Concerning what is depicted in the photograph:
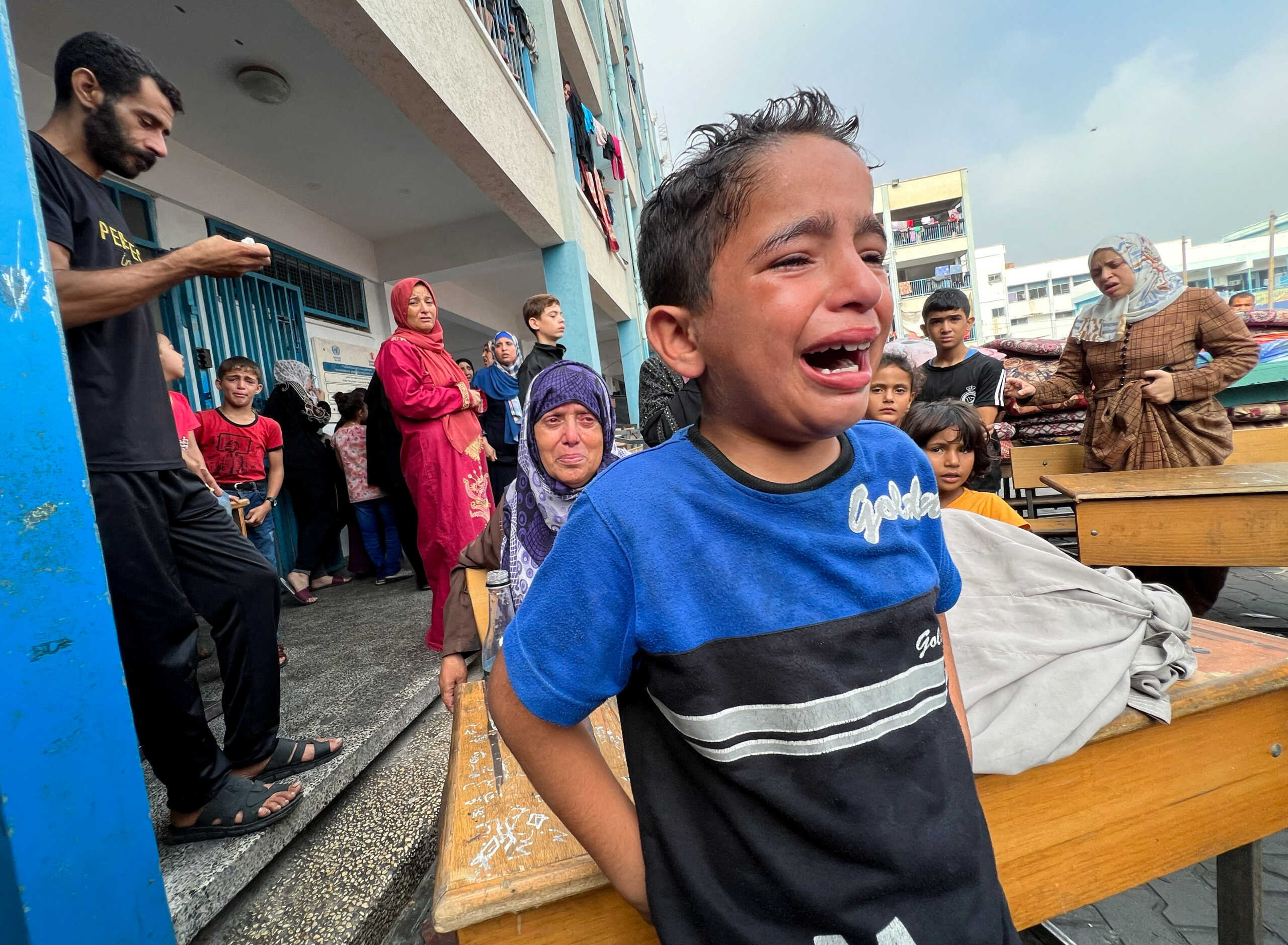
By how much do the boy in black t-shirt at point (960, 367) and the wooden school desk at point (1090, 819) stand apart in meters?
2.09

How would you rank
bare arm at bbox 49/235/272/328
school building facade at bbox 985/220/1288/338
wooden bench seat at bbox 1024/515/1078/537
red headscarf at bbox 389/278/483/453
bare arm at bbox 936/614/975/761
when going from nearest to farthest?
1. bare arm at bbox 936/614/975/761
2. bare arm at bbox 49/235/272/328
3. red headscarf at bbox 389/278/483/453
4. wooden bench seat at bbox 1024/515/1078/537
5. school building facade at bbox 985/220/1288/338

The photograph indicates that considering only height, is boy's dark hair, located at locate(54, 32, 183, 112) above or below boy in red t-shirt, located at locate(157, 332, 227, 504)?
above

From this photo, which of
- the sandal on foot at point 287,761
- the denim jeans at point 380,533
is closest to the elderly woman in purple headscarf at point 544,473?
the sandal on foot at point 287,761

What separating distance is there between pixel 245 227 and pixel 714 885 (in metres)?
5.77

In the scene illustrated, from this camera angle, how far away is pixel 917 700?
685 millimetres

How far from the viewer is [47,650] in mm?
1021

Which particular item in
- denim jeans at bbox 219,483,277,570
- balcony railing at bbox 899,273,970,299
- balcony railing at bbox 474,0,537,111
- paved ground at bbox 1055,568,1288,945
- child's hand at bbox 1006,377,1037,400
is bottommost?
paved ground at bbox 1055,568,1288,945

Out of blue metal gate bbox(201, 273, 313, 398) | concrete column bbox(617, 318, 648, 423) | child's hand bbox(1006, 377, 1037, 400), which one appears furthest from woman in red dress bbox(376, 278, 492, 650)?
concrete column bbox(617, 318, 648, 423)

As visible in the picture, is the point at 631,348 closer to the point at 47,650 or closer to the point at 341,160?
the point at 341,160

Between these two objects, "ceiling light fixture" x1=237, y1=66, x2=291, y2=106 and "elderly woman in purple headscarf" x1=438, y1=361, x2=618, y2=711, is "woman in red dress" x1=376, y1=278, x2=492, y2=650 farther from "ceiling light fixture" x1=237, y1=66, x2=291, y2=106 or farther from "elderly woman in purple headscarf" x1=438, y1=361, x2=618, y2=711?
"ceiling light fixture" x1=237, y1=66, x2=291, y2=106

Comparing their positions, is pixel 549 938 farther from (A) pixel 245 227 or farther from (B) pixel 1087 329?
(A) pixel 245 227

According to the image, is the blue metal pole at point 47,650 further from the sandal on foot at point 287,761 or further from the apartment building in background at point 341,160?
the apartment building in background at point 341,160

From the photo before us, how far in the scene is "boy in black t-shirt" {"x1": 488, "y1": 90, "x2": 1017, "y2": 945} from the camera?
2.04 ft

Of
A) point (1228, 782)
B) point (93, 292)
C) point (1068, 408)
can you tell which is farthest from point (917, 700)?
point (1068, 408)
